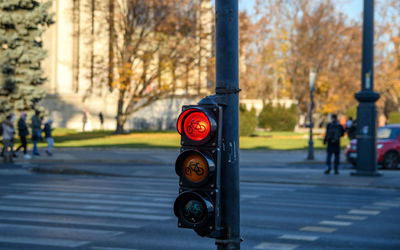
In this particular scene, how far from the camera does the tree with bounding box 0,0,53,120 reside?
34.8 m

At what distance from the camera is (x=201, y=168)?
4.04m

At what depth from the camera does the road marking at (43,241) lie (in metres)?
8.27

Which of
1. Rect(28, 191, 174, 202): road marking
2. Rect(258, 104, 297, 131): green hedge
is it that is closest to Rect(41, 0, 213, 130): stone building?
Rect(258, 104, 297, 131): green hedge

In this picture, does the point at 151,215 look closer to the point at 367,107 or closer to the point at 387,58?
the point at 367,107

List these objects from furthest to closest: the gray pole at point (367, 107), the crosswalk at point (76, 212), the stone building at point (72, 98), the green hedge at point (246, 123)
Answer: the stone building at point (72, 98) < the green hedge at point (246, 123) < the gray pole at point (367, 107) < the crosswalk at point (76, 212)

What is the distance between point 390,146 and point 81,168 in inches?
443

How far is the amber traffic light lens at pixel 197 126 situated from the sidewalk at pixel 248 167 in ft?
42.5

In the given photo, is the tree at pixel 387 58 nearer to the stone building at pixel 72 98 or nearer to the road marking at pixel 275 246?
the stone building at pixel 72 98

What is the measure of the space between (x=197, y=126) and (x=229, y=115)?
0.26m

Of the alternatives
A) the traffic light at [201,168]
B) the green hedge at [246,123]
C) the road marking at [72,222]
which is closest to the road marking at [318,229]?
the road marking at [72,222]

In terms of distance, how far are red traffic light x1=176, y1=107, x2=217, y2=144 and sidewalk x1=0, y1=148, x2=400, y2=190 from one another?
1295 centimetres

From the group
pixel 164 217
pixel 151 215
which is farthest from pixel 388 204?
pixel 151 215

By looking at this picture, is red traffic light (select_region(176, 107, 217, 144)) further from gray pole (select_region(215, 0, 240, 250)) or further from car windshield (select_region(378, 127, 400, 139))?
car windshield (select_region(378, 127, 400, 139))

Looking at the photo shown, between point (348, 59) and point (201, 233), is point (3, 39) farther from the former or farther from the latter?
point (348, 59)
